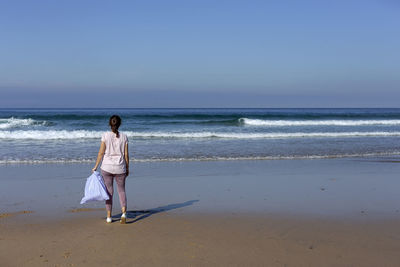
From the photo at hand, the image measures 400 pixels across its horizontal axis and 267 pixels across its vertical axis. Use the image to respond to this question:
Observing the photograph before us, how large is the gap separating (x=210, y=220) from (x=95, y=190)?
171cm

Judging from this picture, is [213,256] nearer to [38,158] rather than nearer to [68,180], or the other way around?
[68,180]

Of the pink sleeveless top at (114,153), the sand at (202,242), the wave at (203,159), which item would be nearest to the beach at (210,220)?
the sand at (202,242)

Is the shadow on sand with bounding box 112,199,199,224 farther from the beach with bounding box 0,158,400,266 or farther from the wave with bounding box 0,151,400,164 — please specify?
the wave with bounding box 0,151,400,164

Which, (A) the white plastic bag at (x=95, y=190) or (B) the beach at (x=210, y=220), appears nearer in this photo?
(B) the beach at (x=210, y=220)

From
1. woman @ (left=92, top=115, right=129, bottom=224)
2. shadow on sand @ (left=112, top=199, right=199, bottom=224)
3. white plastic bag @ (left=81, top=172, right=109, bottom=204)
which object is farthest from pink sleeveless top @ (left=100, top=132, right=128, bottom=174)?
shadow on sand @ (left=112, top=199, right=199, bottom=224)

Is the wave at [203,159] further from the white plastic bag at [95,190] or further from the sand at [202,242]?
the white plastic bag at [95,190]

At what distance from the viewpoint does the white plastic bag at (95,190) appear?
18.5ft

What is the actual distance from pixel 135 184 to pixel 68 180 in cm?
164

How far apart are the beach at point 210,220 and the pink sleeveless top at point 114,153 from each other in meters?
0.79

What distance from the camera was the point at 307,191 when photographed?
25.3 ft

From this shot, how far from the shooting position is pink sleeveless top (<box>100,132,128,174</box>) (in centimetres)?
568

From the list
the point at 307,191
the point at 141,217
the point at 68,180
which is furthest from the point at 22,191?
the point at 307,191

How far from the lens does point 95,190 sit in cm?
566

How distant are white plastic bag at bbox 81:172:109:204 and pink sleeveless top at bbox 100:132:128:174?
0.20 meters
